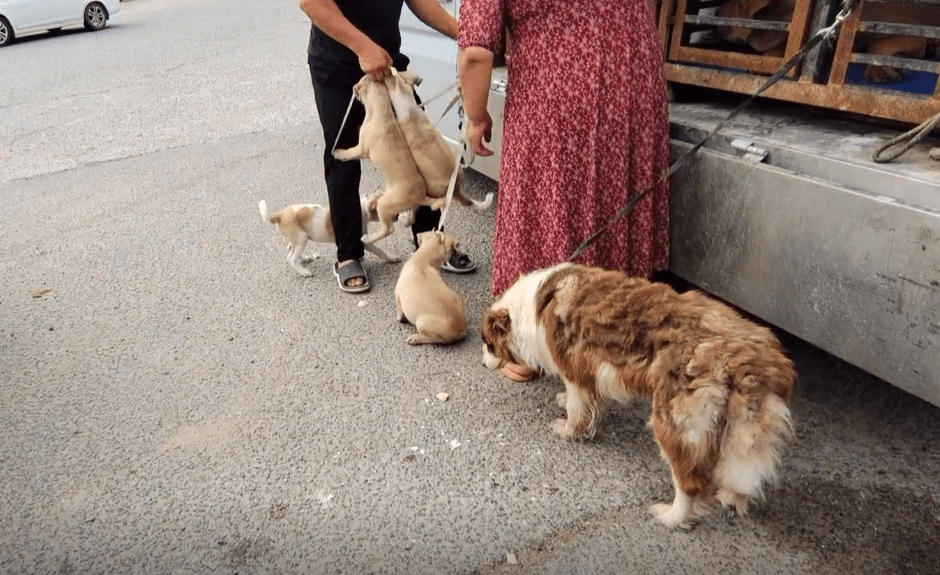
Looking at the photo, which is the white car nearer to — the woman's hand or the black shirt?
the black shirt

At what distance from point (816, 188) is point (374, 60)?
1958 mm

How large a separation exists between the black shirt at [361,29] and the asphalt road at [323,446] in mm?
1311

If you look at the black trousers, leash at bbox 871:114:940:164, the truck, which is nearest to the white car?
the black trousers

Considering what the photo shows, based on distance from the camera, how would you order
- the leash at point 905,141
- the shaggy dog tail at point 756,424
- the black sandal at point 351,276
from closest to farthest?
the shaggy dog tail at point 756,424 → the leash at point 905,141 → the black sandal at point 351,276

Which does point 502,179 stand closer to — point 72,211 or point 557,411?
point 557,411

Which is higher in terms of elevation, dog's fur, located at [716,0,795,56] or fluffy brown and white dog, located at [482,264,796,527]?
dog's fur, located at [716,0,795,56]

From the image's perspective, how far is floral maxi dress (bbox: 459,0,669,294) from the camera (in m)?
2.36

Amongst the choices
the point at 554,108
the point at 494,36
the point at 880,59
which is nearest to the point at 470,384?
the point at 554,108

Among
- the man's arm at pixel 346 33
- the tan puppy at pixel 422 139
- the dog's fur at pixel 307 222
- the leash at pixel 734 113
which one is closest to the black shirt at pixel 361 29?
the man's arm at pixel 346 33

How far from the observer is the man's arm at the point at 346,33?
2.95 m

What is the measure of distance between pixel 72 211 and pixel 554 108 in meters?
4.40

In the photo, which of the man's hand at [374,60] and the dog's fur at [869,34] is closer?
the dog's fur at [869,34]

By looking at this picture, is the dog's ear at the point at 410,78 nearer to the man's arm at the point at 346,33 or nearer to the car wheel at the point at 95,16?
the man's arm at the point at 346,33

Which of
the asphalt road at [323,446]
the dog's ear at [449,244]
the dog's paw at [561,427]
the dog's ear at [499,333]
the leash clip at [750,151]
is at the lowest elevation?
the asphalt road at [323,446]
